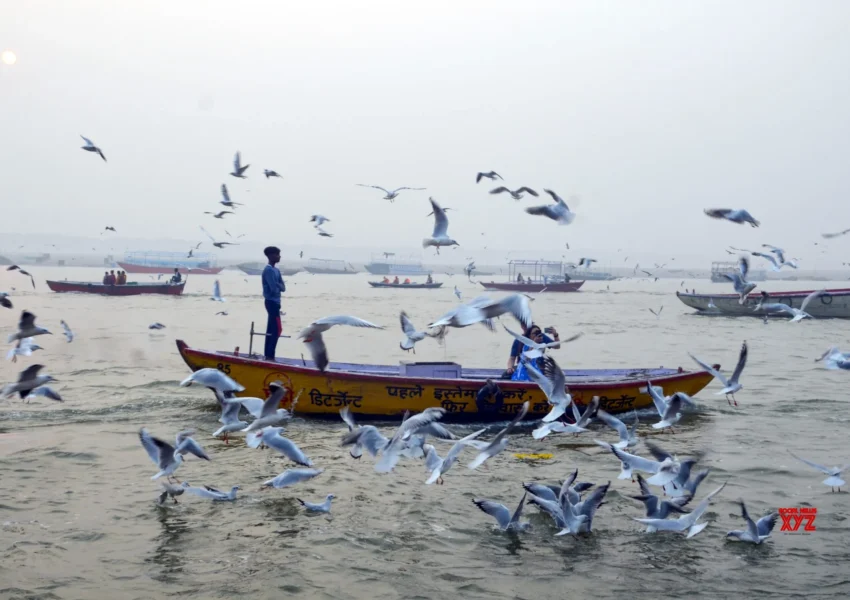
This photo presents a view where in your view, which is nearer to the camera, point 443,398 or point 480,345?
point 443,398

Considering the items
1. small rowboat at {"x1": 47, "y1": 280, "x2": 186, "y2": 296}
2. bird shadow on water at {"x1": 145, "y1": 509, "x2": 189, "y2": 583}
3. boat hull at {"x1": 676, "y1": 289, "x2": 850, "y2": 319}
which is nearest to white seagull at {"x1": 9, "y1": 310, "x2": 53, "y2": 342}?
bird shadow on water at {"x1": 145, "y1": 509, "x2": 189, "y2": 583}

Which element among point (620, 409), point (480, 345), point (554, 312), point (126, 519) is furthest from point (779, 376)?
point (554, 312)

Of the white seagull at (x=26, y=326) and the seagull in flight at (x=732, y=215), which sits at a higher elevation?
the seagull in flight at (x=732, y=215)

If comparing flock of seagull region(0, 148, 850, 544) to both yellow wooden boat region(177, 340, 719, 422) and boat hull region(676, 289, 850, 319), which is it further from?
boat hull region(676, 289, 850, 319)

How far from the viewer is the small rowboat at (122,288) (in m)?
51.8

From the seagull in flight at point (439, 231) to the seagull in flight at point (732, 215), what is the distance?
12.3 ft

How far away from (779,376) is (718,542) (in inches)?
606

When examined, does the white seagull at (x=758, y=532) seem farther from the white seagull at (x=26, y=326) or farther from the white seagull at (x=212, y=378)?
the white seagull at (x=26, y=326)

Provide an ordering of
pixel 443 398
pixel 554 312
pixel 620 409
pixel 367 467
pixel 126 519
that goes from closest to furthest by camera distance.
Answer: pixel 126 519 < pixel 367 467 < pixel 443 398 < pixel 620 409 < pixel 554 312

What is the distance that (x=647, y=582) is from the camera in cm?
744

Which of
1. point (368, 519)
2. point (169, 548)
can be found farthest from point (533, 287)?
point (169, 548)

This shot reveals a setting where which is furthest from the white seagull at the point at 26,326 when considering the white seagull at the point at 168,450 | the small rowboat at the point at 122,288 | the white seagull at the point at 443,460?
the small rowboat at the point at 122,288

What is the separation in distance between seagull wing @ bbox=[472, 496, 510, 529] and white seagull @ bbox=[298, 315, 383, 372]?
6.83ft

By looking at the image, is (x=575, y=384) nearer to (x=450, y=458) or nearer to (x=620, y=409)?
(x=620, y=409)
